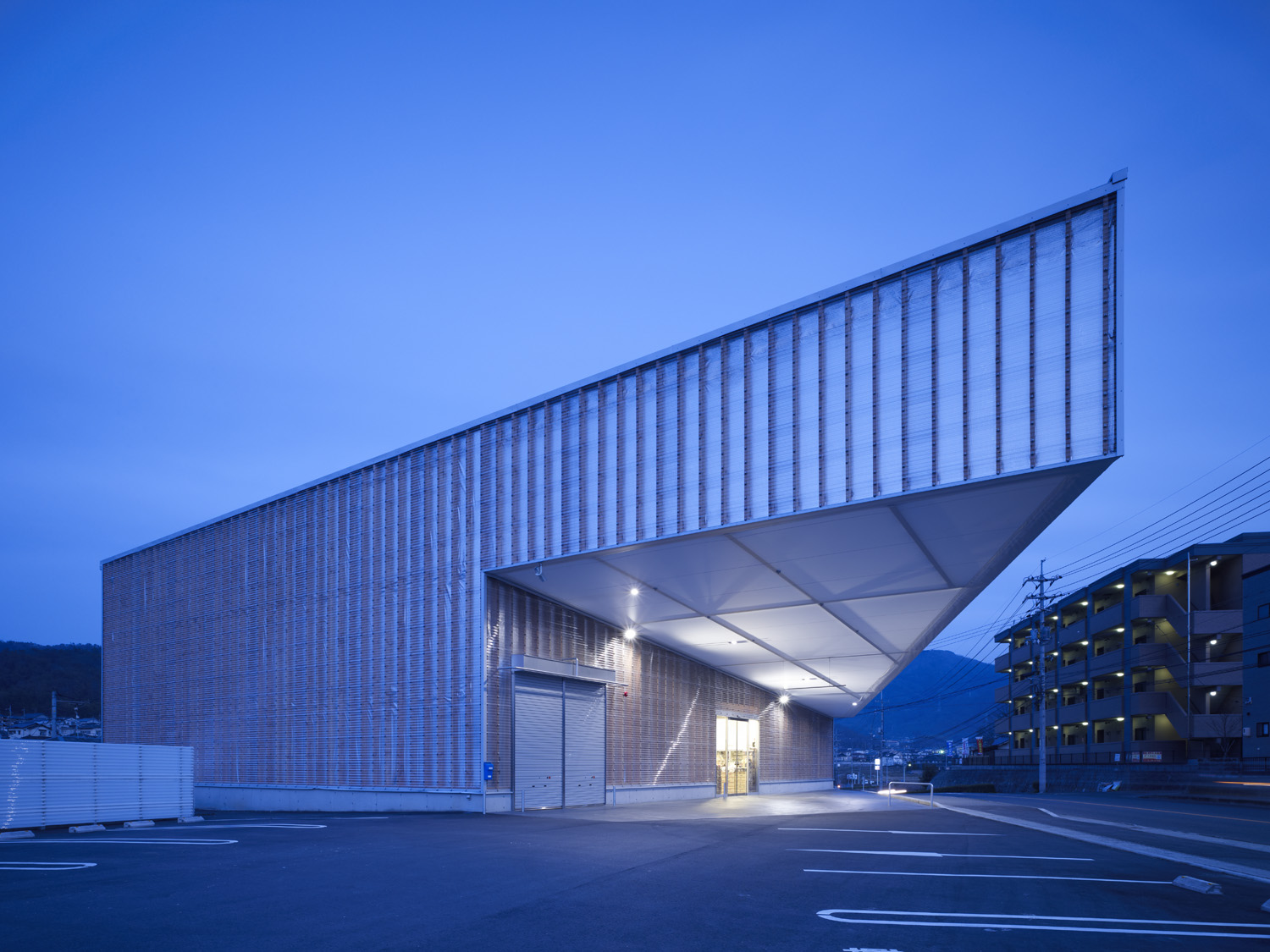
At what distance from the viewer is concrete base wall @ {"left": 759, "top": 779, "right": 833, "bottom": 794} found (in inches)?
1535

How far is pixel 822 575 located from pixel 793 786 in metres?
24.1

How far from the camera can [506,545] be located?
2319cm

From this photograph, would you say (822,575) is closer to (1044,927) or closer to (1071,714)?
(1044,927)

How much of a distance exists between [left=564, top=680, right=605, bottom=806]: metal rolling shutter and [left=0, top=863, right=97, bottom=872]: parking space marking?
14.5m

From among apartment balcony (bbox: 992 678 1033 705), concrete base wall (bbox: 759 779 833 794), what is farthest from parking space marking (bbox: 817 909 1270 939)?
apartment balcony (bbox: 992 678 1033 705)

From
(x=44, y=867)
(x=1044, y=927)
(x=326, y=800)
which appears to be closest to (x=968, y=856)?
(x=1044, y=927)

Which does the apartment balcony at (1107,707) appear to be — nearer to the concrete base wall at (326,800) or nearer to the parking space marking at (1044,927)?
the concrete base wall at (326,800)

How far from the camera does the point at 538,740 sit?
2450 cm

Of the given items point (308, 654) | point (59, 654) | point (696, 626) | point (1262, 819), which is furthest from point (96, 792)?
point (59, 654)

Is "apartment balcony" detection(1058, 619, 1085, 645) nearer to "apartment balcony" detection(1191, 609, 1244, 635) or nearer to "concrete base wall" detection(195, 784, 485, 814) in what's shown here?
"apartment balcony" detection(1191, 609, 1244, 635)

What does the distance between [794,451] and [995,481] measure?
4019 mm

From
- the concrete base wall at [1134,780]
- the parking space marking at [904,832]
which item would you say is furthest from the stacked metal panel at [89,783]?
the concrete base wall at [1134,780]

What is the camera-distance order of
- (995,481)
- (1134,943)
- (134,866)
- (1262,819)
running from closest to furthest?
(1134,943) < (134,866) < (995,481) < (1262,819)

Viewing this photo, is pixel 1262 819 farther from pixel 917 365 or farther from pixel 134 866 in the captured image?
pixel 134 866
